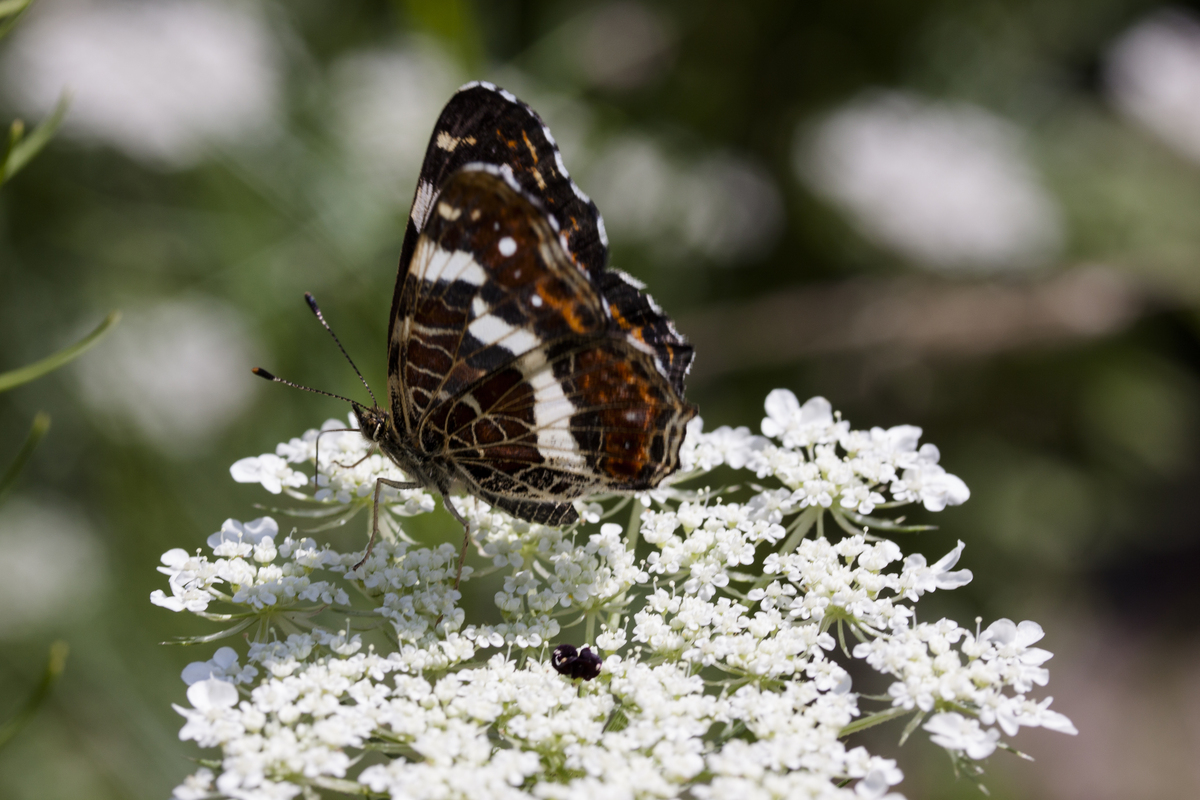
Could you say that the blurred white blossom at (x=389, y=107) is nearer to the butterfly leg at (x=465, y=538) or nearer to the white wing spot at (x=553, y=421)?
the white wing spot at (x=553, y=421)

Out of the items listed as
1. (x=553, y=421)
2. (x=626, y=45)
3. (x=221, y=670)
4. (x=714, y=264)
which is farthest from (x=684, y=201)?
(x=221, y=670)

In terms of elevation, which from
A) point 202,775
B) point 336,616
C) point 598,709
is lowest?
point 202,775

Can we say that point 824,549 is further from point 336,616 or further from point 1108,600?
point 1108,600

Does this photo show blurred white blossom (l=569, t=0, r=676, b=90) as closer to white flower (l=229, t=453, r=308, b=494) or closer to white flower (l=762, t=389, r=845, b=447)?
white flower (l=762, t=389, r=845, b=447)

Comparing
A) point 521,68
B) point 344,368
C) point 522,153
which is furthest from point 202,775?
point 521,68

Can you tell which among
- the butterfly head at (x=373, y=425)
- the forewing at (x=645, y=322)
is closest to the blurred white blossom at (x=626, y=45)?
the forewing at (x=645, y=322)

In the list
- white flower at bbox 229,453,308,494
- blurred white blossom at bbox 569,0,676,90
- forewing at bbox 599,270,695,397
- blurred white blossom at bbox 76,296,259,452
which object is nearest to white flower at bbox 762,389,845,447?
forewing at bbox 599,270,695,397

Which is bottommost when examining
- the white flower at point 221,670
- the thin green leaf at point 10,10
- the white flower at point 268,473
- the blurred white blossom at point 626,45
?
the white flower at point 221,670
